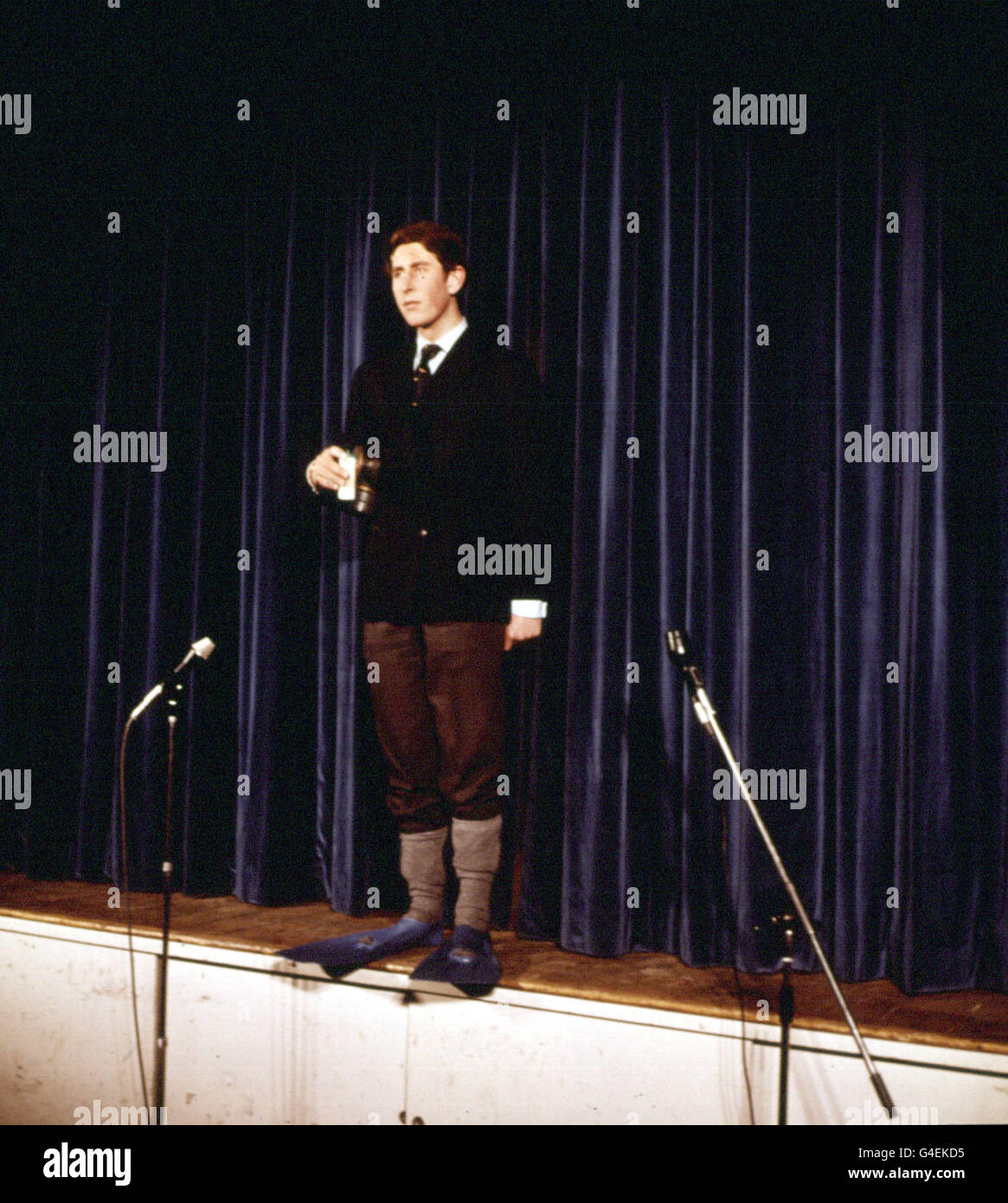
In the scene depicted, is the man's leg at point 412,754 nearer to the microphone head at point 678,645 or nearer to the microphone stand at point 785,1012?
the microphone head at point 678,645

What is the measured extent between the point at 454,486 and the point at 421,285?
51cm

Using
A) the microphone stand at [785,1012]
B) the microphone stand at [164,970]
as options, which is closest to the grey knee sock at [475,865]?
the microphone stand at [164,970]

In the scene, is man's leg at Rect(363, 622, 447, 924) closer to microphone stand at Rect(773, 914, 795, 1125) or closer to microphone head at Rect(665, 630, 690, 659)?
microphone head at Rect(665, 630, 690, 659)

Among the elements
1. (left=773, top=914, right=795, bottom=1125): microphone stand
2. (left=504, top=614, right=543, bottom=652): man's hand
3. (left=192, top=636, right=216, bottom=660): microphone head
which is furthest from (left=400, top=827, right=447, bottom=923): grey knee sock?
(left=773, top=914, right=795, bottom=1125): microphone stand

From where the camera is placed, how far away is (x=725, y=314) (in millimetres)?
2957

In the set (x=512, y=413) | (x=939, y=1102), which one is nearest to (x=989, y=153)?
(x=512, y=413)

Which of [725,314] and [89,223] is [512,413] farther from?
[89,223]

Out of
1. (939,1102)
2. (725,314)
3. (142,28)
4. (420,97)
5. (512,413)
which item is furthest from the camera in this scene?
(142,28)

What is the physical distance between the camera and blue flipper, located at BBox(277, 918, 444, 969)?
98.0 inches

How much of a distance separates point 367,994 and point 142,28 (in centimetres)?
328

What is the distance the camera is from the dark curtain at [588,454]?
2.74 m

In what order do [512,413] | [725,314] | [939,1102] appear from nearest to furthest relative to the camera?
[939,1102], [512,413], [725,314]
